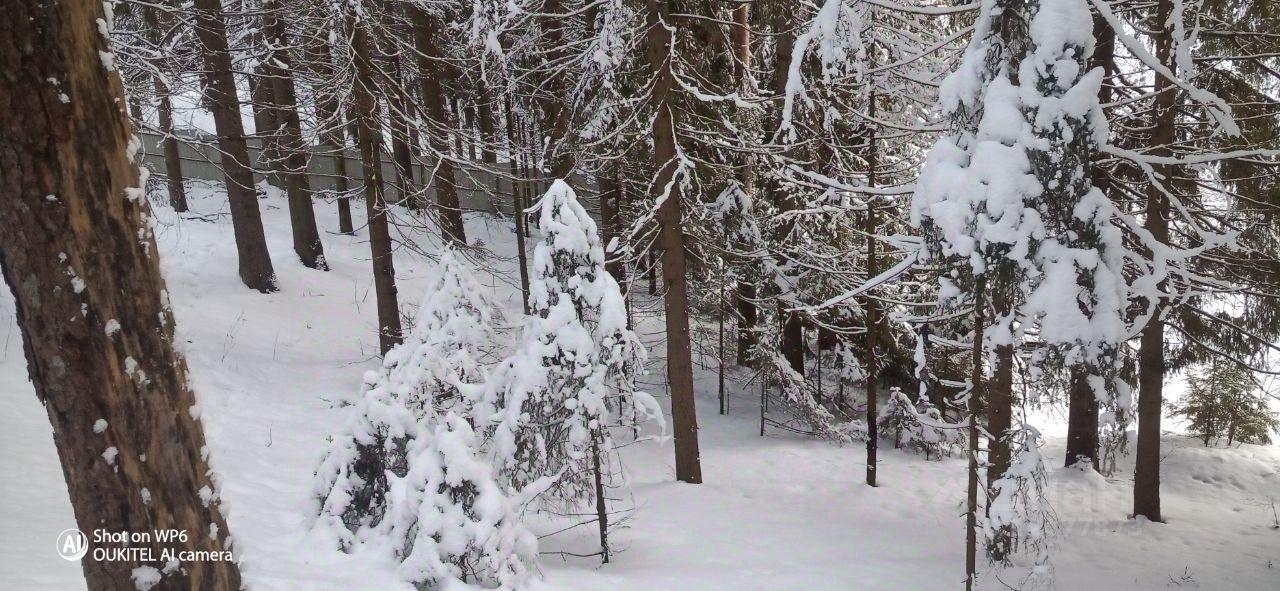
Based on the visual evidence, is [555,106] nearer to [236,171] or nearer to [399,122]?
[399,122]

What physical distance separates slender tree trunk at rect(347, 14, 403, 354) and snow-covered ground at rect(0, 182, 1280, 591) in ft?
4.59

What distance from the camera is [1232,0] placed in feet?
35.8

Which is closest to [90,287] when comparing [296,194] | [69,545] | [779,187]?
[69,545]

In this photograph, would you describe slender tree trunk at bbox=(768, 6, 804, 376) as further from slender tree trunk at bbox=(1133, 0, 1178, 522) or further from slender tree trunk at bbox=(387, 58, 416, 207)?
slender tree trunk at bbox=(387, 58, 416, 207)

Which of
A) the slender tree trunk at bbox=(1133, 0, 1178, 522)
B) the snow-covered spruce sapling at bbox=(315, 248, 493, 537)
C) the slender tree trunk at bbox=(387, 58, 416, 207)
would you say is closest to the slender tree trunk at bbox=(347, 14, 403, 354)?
the slender tree trunk at bbox=(387, 58, 416, 207)

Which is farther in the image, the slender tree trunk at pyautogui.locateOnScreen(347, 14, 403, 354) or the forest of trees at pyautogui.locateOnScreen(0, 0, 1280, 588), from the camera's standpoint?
the slender tree trunk at pyautogui.locateOnScreen(347, 14, 403, 354)

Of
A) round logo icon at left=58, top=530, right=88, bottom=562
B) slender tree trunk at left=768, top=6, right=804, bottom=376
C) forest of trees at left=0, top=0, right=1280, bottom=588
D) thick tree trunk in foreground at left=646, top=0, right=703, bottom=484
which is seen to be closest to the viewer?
forest of trees at left=0, top=0, right=1280, bottom=588

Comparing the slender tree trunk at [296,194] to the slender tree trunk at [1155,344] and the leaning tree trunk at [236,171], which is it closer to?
the leaning tree trunk at [236,171]

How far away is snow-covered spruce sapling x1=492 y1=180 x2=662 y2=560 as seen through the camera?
789 centimetres

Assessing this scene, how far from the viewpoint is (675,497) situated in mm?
11258

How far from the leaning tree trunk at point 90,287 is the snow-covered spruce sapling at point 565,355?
4619 mm

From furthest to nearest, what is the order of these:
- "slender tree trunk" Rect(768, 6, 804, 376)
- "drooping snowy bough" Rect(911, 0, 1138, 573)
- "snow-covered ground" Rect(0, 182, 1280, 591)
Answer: "slender tree trunk" Rect(768, 6, 804, 376) < "snow-covered ground" Rect(0, 182, 1280, 591) < "drooping snowy bough" Rect(911, 0, 1138, 573)

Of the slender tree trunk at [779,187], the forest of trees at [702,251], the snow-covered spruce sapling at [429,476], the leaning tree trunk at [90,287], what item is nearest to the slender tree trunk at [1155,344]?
the forest of trees at [702,251]

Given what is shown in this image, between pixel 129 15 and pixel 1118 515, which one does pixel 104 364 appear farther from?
pixel 129 15
